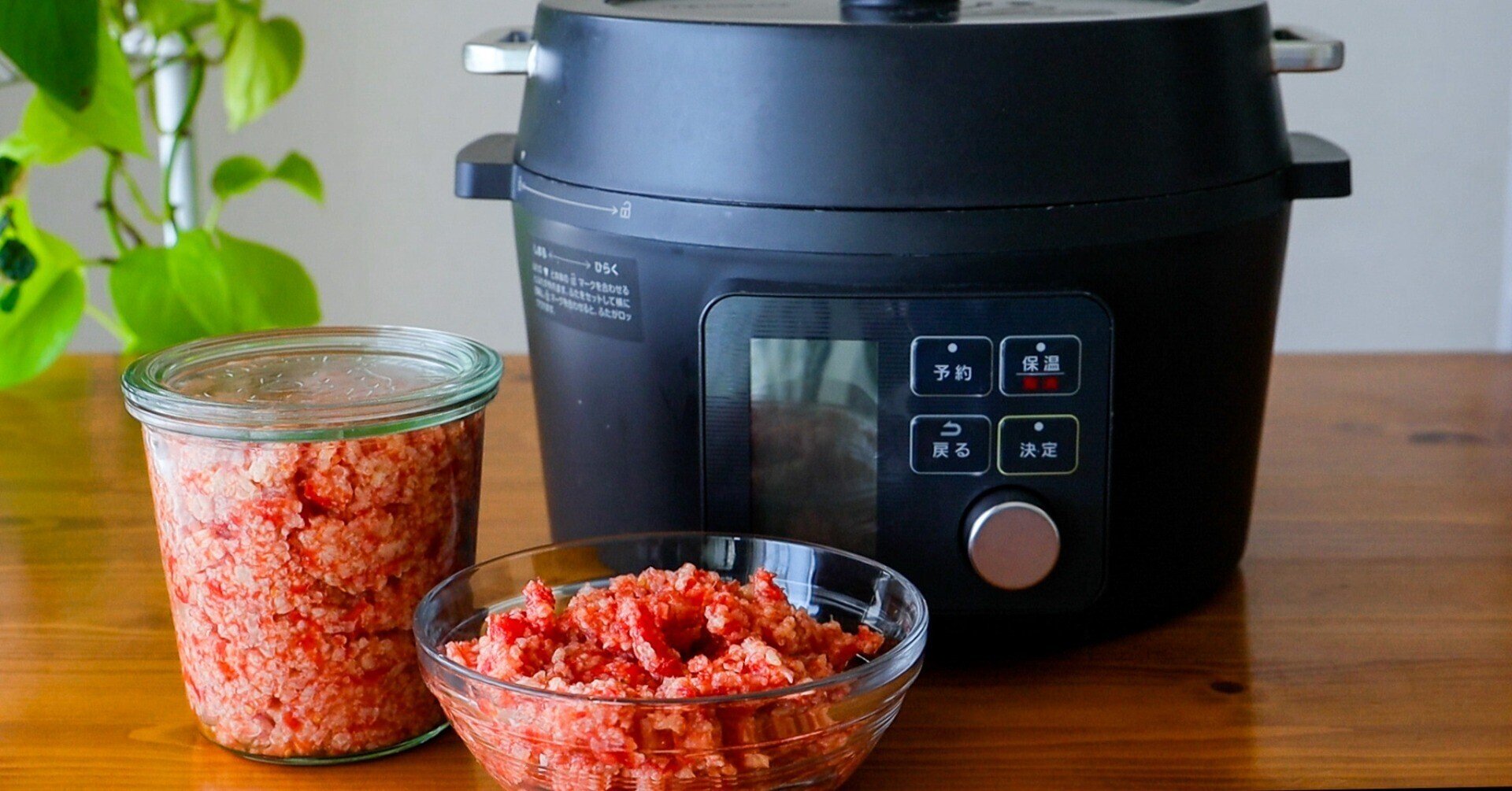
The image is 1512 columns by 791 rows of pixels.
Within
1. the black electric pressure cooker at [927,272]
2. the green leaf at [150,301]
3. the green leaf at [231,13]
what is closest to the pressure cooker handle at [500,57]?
the black electric pressure cooker at [927,272]

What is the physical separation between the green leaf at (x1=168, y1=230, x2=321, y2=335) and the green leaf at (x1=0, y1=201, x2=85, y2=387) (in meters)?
0.08

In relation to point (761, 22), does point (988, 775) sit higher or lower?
lower

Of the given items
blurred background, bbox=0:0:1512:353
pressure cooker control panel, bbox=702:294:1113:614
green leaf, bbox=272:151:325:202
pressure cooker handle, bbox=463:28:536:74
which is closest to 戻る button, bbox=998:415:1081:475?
pressure cooker control panel, bbox=702:294:1113:614

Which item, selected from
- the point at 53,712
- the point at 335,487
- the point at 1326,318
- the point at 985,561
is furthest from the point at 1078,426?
the point at 1326,318

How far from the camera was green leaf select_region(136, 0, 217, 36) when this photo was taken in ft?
3.28

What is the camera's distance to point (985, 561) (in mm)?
587

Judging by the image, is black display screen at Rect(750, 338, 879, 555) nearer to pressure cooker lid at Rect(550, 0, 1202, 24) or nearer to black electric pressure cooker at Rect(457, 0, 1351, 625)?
black electric pressure cooker at Rect(457, 0, 1351, 625)

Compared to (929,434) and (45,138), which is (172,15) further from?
(929,434)

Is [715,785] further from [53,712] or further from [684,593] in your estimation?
[53,712]

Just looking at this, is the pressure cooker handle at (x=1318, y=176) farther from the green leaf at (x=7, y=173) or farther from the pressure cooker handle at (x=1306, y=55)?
the green leaf at (x=7, y=173)

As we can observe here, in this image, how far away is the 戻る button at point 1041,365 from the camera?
57 centimetres

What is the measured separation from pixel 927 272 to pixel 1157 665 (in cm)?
19

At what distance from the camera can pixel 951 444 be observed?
0.58 m

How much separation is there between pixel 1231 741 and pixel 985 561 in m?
0.11
